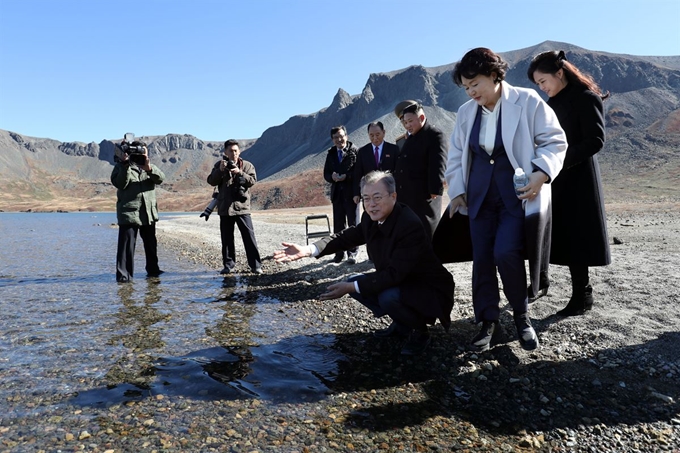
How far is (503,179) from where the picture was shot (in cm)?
377

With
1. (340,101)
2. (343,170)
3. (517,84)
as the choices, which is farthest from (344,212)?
(340,101)

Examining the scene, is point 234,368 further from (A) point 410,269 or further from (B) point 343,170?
(B) point 343,170

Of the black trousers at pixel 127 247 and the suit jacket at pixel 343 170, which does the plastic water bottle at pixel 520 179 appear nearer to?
the suit jacket at pixel 343 170

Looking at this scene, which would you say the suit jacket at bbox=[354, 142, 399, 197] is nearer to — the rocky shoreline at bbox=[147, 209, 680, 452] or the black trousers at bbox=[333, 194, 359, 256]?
the black trousers at bbox=[333, 194, 359, 256]

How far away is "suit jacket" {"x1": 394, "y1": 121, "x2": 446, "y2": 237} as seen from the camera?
6.01m

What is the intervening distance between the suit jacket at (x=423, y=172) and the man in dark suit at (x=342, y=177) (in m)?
2.51

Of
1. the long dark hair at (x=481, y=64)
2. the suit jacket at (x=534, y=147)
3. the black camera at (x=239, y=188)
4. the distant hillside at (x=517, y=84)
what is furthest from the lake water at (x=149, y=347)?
the distant hillside at (x=517, y=84)

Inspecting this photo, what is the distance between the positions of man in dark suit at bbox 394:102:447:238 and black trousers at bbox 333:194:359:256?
253cm

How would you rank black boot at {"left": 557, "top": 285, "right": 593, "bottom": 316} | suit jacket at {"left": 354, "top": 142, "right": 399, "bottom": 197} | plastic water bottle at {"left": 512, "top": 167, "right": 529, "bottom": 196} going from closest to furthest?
plastic water bottle at {"left": 512, "top": 167, "right": 529, "bottom": 196}
black boot at {"left": 557, "top": 285, "right": 593, "bottom": 316}
suit jacket at {"left": 354, "top": 142, "right": 399, "bottom": 197}

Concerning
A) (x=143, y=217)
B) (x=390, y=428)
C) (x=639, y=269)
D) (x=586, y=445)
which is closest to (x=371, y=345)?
(x=390, y=428)

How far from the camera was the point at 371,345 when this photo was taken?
4547 millimetres

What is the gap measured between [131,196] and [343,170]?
3912 mm

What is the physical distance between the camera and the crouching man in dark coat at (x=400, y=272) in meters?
4.00

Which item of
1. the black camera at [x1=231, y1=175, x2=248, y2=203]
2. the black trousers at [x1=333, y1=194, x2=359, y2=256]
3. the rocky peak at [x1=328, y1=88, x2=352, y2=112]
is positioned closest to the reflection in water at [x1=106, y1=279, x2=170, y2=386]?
the black camera at [x1=231, y1=175, x2=248, y2=203]
